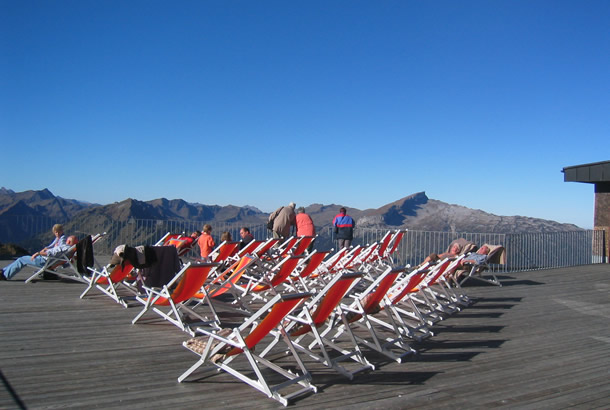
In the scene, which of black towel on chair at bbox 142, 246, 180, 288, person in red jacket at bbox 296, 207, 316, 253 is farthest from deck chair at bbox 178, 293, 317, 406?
person in red jacket at bbox 296, 207, 316, 253

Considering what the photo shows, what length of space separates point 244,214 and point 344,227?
43.4 meters

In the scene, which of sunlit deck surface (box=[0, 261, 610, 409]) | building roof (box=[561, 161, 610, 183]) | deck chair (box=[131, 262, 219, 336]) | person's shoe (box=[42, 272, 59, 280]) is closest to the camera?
sunlit deck surface (box=[0, 261, 610, 409])

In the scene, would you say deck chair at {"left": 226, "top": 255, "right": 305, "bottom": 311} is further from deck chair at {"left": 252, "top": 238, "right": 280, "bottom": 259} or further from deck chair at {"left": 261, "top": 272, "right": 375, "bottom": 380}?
deck chair at {"left": 261, "top": 272, "right": 375, "bottom": 380}

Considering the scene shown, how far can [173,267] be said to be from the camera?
596cm

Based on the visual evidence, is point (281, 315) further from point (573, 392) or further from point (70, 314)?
point (70, 314)

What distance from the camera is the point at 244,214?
54.7m

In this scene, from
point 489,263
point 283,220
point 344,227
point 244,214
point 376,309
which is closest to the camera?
point 376,309

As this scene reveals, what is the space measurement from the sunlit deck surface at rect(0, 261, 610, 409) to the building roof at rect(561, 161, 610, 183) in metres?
11.2

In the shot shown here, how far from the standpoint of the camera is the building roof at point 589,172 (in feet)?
53.2

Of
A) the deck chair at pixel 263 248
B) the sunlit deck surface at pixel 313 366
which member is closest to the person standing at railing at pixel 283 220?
the deck chair at pixel 263 248

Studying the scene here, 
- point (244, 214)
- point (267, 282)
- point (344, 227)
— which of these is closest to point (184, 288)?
point (267, 282)

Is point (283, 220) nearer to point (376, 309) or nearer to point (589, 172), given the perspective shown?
point (376, 309)

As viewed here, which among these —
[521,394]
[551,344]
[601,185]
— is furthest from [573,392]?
[601,185]

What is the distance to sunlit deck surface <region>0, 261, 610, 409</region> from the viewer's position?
3.38 m
